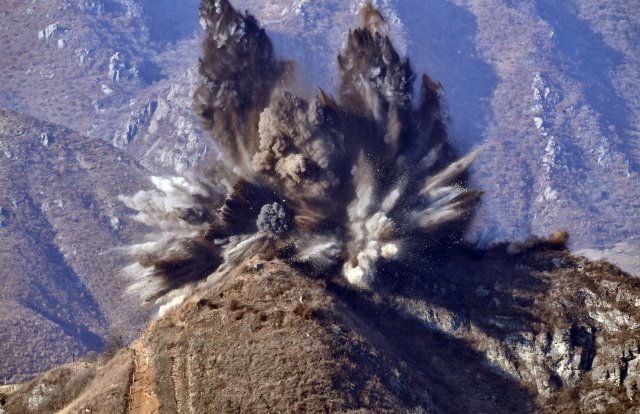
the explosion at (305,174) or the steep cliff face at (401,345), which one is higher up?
the explosion at (305,174)

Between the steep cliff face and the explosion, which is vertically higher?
the explosion

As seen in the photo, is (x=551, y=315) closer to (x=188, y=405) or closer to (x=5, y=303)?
(x=188, y=405)

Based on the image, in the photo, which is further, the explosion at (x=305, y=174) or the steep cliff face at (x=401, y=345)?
the explosion at (x=305, y=174)

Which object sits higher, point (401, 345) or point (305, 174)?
point (305, 174)

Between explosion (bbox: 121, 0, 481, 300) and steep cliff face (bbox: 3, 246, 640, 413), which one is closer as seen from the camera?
steep cliff face (bbox: 3, 246, 640, 413)

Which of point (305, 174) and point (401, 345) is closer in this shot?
point (401, 345)
